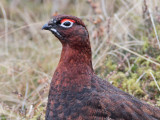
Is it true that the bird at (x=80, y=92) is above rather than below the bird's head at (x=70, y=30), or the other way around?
below

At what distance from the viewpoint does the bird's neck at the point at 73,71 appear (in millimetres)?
2805

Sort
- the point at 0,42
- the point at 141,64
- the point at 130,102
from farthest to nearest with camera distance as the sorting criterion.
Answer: the point at 0,42 → the point at 141,64 → the point at 130,102

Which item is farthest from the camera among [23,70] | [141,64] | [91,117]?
[23,70]

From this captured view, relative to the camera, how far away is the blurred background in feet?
13.3

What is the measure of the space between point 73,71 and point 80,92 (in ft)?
0.69

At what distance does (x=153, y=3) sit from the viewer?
5375mm

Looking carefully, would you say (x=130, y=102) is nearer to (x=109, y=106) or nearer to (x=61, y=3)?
(x=109, y=106)

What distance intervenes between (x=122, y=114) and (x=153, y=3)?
3153mm

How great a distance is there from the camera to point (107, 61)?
15.8ft

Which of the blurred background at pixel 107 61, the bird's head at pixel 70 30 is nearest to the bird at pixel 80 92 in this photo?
the bird's head at pixel 70 30

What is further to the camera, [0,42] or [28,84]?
[0,42]

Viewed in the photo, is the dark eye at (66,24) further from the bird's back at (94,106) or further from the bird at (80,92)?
the bird's back at (94,106)

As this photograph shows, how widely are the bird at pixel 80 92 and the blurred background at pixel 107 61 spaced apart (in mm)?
914

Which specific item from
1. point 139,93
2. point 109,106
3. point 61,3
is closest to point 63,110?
point 109,106
